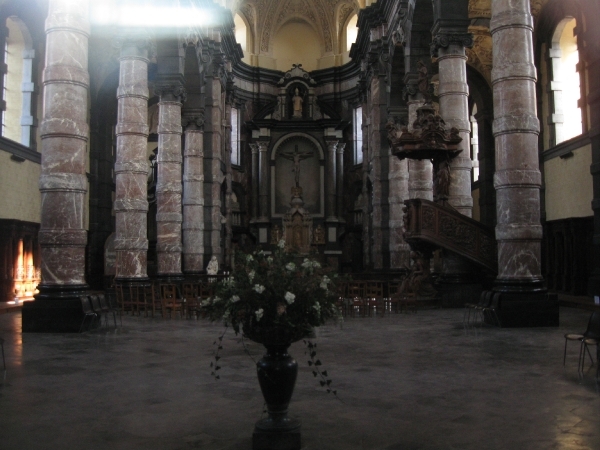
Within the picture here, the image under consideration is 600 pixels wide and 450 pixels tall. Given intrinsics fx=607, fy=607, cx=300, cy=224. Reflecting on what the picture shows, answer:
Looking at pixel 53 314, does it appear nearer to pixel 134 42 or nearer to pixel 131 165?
pixel 131 165

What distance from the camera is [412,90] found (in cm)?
2109

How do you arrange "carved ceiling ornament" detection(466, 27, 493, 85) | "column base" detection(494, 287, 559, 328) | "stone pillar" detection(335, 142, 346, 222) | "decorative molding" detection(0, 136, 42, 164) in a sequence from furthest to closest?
1. "stone pillar" detection(335, 142, 346, 222)
2. "carved ceiling ornament" detection(466, 27, 493, 85)
3. "decorative molding" detection(0, 136, 42, 164)
4. "column base" detection(494, 287, 559, 328)

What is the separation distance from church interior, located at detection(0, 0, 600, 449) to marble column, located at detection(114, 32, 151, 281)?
0.05 meters

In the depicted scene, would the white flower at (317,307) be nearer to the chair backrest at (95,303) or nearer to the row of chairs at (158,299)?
the chair backrest at (95,303)

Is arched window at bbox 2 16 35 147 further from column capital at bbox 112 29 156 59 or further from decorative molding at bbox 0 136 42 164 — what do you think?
column capital at bbox 112 29 156 59

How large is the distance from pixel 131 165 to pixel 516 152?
1007 centimetres

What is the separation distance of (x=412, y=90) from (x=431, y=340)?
12683 mm

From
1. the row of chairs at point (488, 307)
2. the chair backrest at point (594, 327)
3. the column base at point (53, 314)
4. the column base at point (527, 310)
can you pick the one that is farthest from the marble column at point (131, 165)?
the chair backrest at point (594, 327)

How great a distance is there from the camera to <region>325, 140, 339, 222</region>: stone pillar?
3650cm

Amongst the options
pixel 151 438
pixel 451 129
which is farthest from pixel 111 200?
pixel 151 438

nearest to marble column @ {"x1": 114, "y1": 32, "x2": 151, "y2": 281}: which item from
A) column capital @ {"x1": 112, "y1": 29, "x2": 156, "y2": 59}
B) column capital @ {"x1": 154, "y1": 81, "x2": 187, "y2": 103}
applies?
column capital @ {"x1": 112, "y1": 29, "x2": 156, "y2": 59}

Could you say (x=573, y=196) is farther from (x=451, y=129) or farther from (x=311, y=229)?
(x=311, y=229)

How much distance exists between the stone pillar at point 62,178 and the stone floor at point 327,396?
129 cm

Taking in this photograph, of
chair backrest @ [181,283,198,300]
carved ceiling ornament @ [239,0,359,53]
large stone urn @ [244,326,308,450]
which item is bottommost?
large stone urn @ [244,326,308,450]
